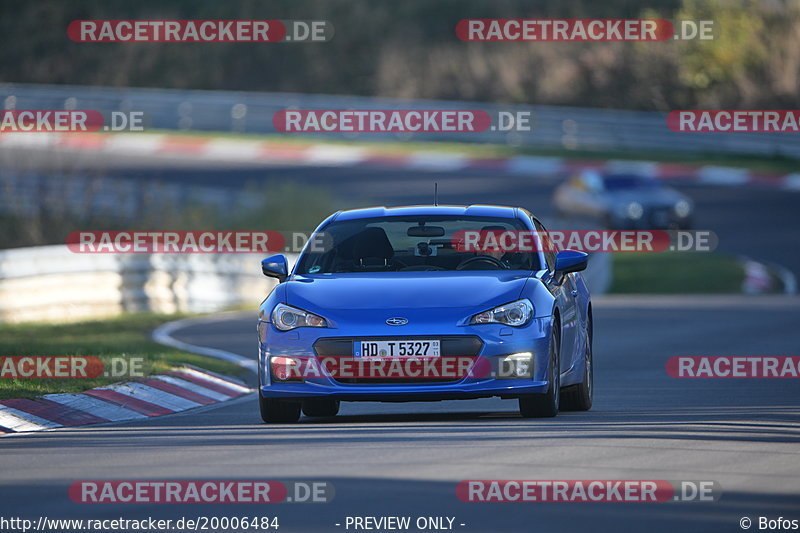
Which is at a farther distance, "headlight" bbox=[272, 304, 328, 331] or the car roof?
the car roof

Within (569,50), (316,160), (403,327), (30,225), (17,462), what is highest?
(569,50)

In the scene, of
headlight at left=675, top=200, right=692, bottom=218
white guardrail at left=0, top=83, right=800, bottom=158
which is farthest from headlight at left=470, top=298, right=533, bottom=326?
white guardrail at left=0, top=83, right=800, bottom=158

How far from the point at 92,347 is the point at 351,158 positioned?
31.8 meters

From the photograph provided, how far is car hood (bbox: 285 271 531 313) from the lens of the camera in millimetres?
11328

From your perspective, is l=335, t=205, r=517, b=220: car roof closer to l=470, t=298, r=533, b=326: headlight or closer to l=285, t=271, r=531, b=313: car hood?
l=285, t=271, r=531, b=313: car hood

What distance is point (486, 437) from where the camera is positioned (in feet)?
34.4

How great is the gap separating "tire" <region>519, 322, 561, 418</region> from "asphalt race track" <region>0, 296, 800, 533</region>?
18 centimetres

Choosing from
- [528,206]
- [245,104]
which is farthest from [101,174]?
[245,104]

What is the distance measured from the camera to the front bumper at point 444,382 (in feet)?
36.7

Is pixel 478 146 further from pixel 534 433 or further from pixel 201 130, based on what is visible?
pixel 534 433

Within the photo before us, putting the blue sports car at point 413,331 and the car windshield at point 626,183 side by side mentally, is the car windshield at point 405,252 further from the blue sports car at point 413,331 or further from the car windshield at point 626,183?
the car windshield at point 626,183

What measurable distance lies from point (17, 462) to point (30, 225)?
1994cm

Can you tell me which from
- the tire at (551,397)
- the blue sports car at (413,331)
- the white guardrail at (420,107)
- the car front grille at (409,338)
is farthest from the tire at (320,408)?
the white guardrail at (420,107)

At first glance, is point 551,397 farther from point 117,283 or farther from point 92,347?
Answer: point 117,283
